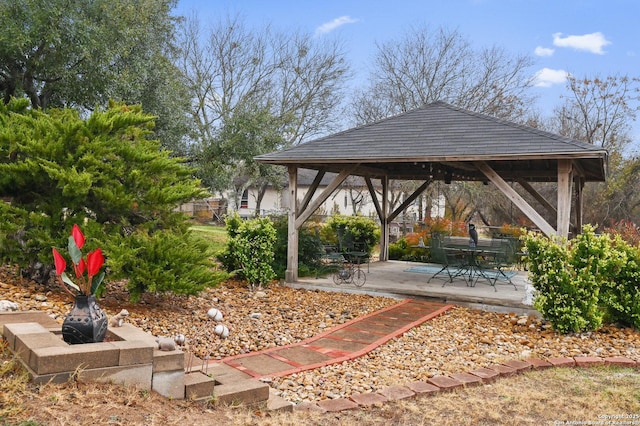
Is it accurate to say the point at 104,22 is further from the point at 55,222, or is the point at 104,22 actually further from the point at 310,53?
the point at 310,53

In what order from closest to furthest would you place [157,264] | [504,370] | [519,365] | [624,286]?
[504,370], [519,365], [157,264], [624,286]

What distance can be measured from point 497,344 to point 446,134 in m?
3.84

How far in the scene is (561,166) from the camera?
23.2ft

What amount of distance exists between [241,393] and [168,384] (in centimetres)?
46

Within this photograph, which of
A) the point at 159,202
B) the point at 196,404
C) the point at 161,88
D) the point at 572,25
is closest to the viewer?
the point at 196,404

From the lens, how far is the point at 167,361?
3119 millimetres

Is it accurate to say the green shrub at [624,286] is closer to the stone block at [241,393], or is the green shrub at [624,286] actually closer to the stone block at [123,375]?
the stone block at [241,393]

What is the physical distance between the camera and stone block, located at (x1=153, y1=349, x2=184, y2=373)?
3.09 metres

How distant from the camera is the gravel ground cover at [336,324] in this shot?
4.47 meters

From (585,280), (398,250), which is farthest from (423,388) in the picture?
(398,250)

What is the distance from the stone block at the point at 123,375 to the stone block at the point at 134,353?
0.03m

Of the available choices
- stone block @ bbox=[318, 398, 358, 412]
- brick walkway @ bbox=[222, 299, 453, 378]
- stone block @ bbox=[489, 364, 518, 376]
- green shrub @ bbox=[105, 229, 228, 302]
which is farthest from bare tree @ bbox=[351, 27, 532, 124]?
stone block @ bbox=[318, 398, 358, 412]

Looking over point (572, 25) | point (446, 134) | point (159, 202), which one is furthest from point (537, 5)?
point (159, 202)

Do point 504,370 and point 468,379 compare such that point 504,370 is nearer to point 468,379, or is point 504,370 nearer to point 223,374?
point 468,379
